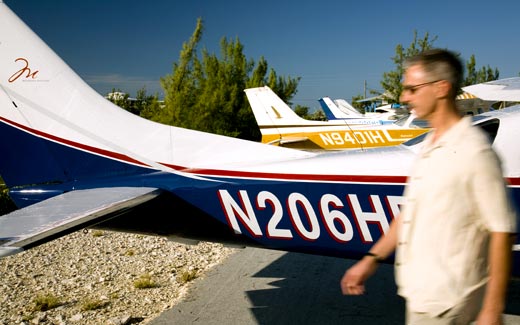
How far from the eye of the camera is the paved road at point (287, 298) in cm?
341

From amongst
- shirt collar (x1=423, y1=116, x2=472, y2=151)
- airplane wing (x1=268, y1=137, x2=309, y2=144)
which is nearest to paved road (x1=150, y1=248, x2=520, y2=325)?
shirt collar (x1=423, y1=116, x2=472, y2=151)

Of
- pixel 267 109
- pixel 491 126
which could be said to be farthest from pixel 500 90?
pixel 267 109

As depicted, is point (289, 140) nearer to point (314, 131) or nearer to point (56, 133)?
point (314, 131)

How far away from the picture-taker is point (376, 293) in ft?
12.7

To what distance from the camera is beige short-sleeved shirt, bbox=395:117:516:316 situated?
4.00ft

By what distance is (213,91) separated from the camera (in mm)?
15492

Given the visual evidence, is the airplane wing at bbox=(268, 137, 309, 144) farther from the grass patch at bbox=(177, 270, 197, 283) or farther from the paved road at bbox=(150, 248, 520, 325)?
the grass patch at bbox=(177, 270, 197, 283)

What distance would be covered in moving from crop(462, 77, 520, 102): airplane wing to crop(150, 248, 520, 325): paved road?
1.72 meters

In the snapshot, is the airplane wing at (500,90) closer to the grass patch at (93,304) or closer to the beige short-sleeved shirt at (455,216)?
the beige short-sleeved shirt at (455,216)

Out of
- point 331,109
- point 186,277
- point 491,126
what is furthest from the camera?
point 331,109

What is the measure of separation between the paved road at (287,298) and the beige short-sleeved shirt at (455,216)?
7.18ft

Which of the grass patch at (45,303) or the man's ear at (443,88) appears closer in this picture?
the man's ear at (443,88)

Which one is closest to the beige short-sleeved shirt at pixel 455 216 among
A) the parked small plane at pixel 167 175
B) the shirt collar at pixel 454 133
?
the shirt collar at pixel 454 133

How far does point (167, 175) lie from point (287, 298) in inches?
60.4
